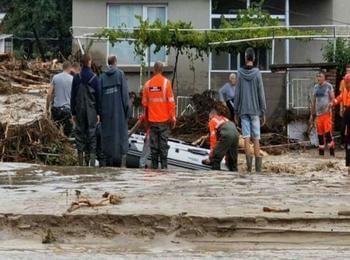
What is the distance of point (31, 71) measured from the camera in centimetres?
2080

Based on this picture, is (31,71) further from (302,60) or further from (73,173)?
(73,173)

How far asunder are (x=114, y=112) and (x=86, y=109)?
0.44 metres

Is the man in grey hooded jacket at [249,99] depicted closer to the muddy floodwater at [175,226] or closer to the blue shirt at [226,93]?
the muddy floodwater at [175,226]

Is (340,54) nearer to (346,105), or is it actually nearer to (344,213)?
(346,105)

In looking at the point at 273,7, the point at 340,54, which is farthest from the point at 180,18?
the point at 340,54

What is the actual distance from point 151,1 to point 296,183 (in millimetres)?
14602

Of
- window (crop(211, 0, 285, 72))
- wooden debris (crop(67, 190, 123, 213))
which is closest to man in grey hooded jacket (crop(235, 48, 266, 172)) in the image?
wooden debris (crop(67, 190, 123, 213))

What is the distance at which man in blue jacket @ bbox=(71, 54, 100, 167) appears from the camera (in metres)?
12.5

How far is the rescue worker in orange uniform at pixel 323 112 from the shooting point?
1759 centimetres

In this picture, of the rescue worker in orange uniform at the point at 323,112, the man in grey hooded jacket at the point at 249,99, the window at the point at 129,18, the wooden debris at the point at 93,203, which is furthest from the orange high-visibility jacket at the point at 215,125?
the window at the point at 129,18

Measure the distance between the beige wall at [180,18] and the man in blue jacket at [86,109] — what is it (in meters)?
11.1

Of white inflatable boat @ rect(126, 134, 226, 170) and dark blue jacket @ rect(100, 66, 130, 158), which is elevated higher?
dark blue jacket @ rect(100, 66, 130, 158)

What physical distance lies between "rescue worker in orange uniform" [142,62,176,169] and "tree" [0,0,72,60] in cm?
2278

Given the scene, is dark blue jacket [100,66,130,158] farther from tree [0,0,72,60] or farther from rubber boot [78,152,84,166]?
tree [0,0,72,60]
